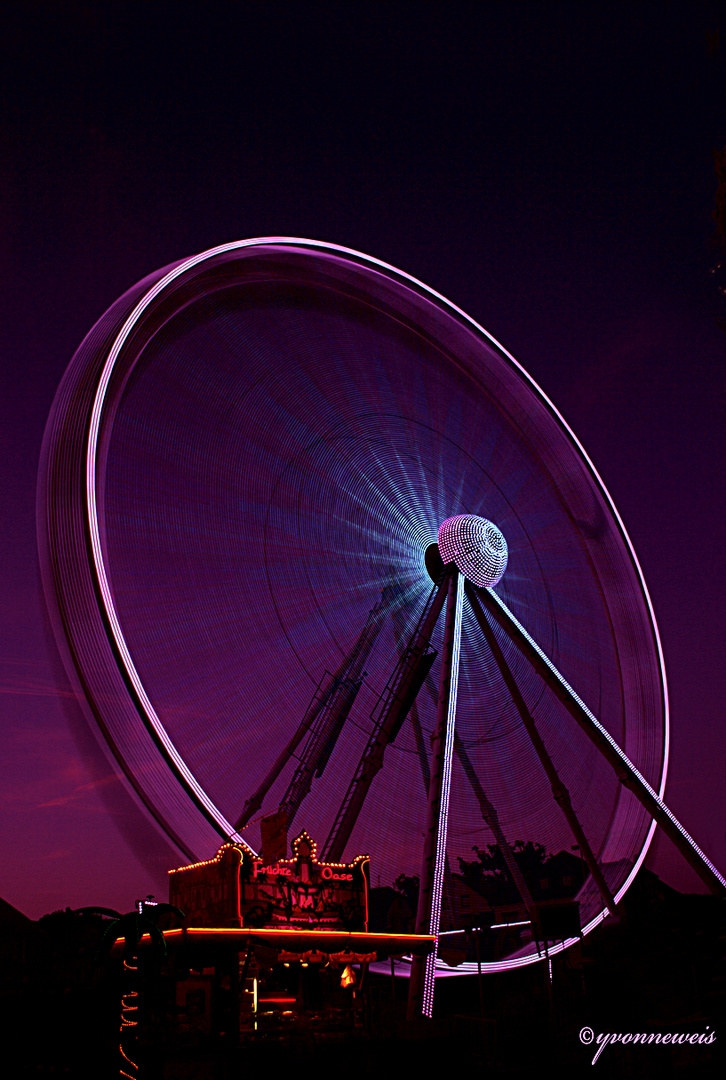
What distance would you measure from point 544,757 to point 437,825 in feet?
12.3

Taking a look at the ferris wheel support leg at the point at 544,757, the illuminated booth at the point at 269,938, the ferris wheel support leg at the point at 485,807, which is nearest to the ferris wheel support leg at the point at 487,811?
the ferris wheel support leg at the point at 485,807

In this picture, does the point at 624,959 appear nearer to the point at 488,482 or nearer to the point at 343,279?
the point at 488,482

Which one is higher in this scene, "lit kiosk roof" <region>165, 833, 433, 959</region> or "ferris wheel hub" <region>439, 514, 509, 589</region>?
"ferris wheel hub" <region>439, 514, 509, 589</region>

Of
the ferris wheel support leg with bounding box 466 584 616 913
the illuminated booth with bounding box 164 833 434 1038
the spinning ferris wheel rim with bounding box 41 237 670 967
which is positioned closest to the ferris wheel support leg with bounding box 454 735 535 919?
the ferris wheel support leg with bounding box 466 584 616 913

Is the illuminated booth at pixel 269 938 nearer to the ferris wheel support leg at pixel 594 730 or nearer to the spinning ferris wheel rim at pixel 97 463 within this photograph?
the spinning ferris wheel rim at pixel 97 463

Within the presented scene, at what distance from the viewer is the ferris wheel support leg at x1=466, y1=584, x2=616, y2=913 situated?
Answer: 17472 millimetres

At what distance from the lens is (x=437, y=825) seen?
14.8m

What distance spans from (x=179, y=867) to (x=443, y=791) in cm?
433

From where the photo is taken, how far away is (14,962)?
1242 centimetres

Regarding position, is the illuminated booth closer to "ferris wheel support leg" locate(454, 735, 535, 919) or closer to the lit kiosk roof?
the lit kiosk roof

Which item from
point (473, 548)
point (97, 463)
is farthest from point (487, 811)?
point (97, 463)

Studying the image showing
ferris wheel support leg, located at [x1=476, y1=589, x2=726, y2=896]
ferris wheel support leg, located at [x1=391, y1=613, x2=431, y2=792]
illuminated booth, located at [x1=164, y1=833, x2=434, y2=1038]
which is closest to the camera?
illuminated booth, located at [x1=164, y1=833, x2=434, y2=1038]

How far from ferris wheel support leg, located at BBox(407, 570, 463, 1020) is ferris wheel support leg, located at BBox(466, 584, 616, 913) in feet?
4.09

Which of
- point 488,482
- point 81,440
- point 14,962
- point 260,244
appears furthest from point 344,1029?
point 260,244
